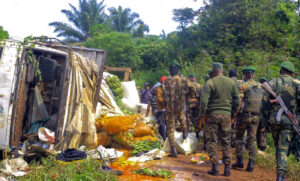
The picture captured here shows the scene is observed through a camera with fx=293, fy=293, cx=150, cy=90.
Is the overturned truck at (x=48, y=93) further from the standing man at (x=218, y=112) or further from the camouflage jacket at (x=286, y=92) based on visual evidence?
the camouflage jacket at (x=286, y=92)

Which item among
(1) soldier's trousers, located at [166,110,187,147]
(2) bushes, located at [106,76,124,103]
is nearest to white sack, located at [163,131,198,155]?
(1) soldier's trousers, located at [166,110,187,147]

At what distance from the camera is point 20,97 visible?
212 inches

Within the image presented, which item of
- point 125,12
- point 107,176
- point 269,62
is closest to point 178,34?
point 269,62

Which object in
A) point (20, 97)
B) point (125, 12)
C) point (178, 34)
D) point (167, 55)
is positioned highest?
point (125, 12)

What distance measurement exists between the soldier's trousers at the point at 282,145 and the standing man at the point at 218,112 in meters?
→ 0.82

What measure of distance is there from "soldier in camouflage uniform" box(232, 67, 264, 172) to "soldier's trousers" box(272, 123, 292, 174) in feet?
3.05

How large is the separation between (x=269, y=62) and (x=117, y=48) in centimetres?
1349

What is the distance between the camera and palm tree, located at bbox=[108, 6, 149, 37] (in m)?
33.7

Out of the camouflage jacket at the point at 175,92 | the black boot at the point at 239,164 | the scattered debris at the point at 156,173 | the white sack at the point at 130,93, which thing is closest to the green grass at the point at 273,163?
the black boot at the point at 239,164

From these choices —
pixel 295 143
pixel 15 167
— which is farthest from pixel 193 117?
pixel 15 167

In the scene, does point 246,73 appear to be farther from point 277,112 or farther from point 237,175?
point 237,175

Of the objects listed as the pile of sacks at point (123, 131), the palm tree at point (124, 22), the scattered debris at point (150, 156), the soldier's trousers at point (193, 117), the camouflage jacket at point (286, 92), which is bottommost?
the scattered debris at point (150, 156)

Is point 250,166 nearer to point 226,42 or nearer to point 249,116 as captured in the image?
point 249,116

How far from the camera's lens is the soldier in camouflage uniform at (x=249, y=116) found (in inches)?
212
